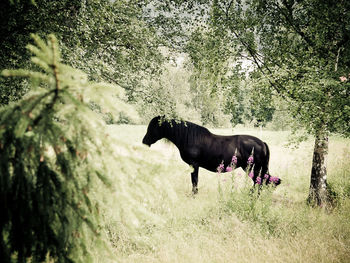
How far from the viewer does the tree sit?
404 centimetres

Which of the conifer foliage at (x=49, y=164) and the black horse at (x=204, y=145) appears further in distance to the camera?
the black horse at (x=204, y=145)

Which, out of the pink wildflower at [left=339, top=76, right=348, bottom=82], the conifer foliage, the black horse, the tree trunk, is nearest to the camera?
the conifer foliage

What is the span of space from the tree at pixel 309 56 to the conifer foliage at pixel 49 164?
408cm

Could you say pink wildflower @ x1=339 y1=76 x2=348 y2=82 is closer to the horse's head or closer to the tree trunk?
the tree trunk

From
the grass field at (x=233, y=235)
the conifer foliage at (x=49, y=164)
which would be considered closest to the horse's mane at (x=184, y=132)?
the grass field at (x=233, y=235)

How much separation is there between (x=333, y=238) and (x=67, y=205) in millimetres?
4065

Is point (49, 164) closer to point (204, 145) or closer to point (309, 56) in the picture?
point (204, 145)

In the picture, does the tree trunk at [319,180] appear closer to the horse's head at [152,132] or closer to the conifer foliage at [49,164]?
the horse's head at [152,132]

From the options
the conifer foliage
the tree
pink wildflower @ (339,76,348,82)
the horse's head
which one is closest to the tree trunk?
the tree

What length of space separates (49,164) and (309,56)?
537 cm

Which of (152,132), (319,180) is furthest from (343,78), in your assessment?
(152,132)

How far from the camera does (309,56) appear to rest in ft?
15.1

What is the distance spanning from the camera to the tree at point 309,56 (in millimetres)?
4043

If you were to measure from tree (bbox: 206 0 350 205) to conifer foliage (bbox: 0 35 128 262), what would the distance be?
161 inches
